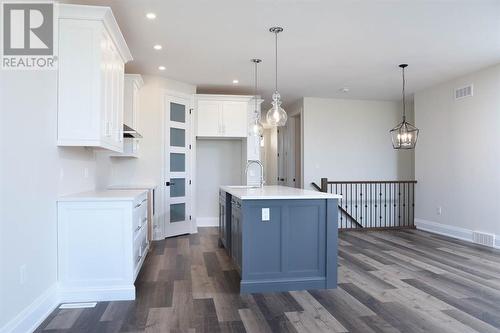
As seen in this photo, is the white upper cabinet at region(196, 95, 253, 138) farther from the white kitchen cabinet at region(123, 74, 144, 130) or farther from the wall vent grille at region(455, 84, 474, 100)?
the wall vent grille at region(455, 84, 474, 100)

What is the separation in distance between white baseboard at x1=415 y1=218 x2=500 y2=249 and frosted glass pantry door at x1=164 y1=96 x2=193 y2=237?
463 cm

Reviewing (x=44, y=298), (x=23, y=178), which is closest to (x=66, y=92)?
(x=23, y=178)

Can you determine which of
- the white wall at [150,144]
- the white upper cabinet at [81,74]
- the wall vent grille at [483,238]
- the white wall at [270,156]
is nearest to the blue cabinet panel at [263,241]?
the white upper cabinet at [81,74]

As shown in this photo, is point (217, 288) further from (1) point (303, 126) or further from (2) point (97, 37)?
(1) point (303, 126)

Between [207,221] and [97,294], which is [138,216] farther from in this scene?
[207,221]

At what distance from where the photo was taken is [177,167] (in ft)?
21.5

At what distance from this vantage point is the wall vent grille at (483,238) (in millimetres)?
5555

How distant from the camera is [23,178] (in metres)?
2.60

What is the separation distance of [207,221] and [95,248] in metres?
4.39

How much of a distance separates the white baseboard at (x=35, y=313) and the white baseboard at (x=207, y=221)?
4.46 metres

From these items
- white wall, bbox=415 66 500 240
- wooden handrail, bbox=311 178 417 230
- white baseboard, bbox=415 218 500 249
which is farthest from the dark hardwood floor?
wooden handrail, bbox=311 178 417 230

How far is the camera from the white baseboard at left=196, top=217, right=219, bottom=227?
7566 mm

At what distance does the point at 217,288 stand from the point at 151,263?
4.40 ft

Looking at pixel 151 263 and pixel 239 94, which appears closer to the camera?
pixel 151 263
